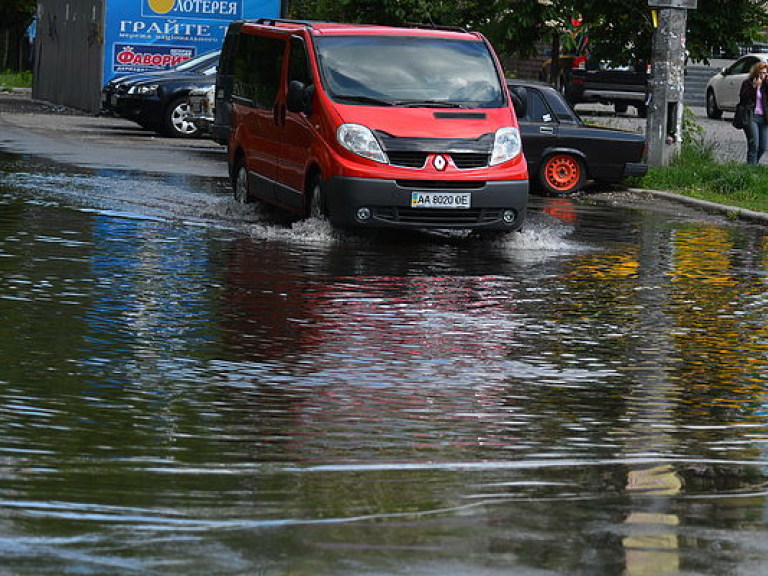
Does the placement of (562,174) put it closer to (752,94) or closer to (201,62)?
(752,94)

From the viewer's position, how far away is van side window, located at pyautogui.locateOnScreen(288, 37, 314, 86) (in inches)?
641

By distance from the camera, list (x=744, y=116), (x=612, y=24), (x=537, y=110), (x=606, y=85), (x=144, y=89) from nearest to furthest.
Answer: (x=537, y=110)
(x=744, y=116)
(x=612, y=24)
(x=144, y=89)
(x=606, y=85)

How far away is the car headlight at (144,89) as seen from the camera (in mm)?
30375

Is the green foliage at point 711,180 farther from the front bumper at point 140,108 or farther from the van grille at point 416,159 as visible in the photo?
the front bumper at point 140,108

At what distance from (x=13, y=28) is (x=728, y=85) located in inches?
1321

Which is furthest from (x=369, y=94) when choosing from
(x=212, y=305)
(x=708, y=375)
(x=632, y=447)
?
(x=632, y=447)

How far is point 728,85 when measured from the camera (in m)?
43.1

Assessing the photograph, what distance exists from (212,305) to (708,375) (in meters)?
3.26

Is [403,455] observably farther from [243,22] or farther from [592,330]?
[243,22]

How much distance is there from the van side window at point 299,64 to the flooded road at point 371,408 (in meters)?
1.81

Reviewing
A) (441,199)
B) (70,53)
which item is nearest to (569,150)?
(441,199)

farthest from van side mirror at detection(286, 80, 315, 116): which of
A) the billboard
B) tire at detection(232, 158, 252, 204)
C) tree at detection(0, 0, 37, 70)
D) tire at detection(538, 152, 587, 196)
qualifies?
tree at detection(0, 0, 37, 70)

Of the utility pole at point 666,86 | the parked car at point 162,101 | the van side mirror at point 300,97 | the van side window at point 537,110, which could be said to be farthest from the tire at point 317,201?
the parked car at point 162,101

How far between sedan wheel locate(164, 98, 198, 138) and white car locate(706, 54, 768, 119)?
1645 centimetres
